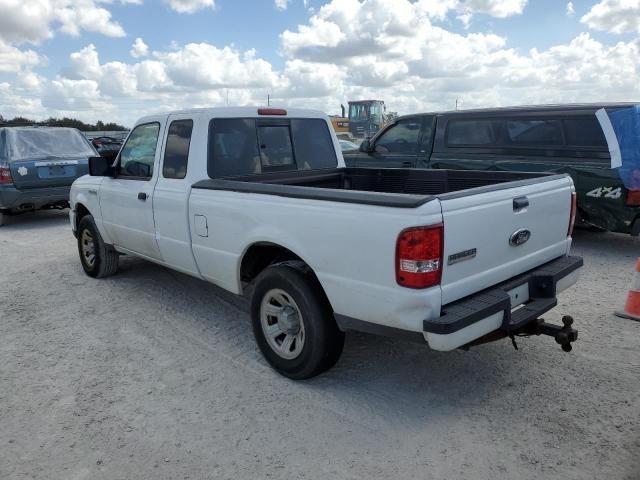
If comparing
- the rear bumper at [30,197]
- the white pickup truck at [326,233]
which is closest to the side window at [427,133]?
the white pickup truck at [326,233]

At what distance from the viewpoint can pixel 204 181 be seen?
162 inches

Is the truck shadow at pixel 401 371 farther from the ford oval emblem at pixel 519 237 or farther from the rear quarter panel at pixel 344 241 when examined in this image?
the ford oval emblem at pixel 519 237

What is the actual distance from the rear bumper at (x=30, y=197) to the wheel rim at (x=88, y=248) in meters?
3.88

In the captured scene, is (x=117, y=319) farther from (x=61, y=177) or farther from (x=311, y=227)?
(x=61, y=177)

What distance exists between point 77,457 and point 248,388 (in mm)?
1097

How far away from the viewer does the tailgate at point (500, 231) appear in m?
2.83

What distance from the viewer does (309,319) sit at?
10.9 ft

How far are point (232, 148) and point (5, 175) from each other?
22.2 feet

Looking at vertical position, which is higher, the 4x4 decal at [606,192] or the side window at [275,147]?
the side window at [275,147]

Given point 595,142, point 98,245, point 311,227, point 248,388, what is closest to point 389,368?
point 248,388

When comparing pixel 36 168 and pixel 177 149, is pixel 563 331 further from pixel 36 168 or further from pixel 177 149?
pixel 36 168

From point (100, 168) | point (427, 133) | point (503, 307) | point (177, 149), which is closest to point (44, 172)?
point (100, 168)

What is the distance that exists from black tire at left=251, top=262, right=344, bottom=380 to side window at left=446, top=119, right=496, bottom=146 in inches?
213

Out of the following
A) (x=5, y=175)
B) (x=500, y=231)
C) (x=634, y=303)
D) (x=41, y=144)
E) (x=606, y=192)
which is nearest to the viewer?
(x=500, y=231)
